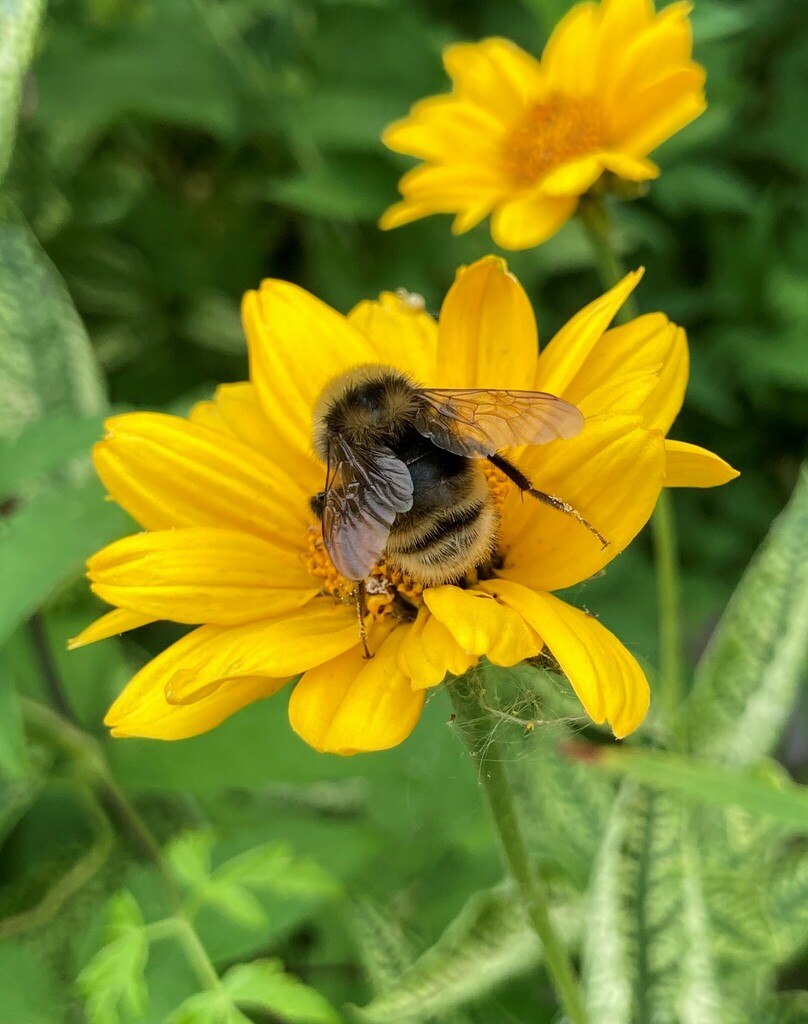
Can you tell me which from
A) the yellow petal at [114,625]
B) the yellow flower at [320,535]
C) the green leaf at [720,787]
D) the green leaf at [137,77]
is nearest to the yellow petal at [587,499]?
the yellow flower at [320,535]

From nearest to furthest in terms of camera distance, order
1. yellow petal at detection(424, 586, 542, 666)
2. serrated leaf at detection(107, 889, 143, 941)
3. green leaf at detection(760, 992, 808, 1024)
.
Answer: yellow petal at detection(424, 586, 542, 666) < serrated leaf at detection(107, 889, 143, 941) < green leaf at detection(760, 992, 808, 1024)

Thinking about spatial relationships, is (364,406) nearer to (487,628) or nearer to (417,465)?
(417,465)

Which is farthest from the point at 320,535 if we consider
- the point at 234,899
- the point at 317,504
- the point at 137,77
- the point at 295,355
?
the point at 137,77

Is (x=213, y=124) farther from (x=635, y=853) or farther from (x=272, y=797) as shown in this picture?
(x=635, y=853)

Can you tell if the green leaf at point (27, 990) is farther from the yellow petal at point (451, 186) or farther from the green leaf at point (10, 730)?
the yellow petal at point (451, 186)

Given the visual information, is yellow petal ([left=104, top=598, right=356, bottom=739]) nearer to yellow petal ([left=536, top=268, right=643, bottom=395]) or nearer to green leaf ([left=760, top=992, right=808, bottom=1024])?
yellow petal ([left=536, top=268, right=643, bottom=395])

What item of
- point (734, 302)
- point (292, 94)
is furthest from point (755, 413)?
point (292, 94)

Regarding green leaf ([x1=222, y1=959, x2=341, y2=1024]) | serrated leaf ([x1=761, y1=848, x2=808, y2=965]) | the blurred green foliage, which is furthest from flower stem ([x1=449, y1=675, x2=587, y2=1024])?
serrated leaf ([x1=761, y1=848, x2=808, y2=965])
